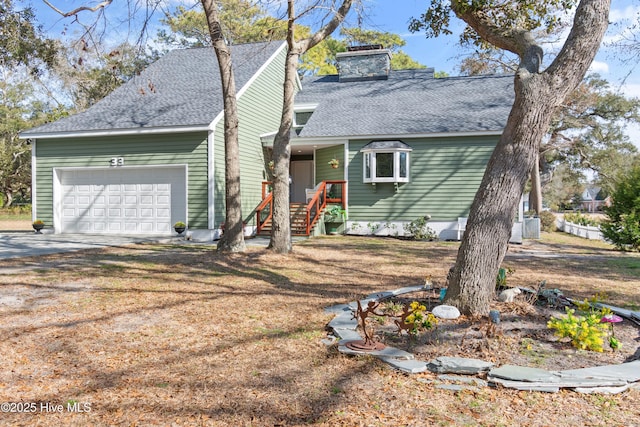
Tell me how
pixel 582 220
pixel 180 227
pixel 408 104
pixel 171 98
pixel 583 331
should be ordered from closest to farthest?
1. pixel 583 331
2. pixel 180 227
3. pixel 171 98
4. pixel 408 104
5. pixel 582 220

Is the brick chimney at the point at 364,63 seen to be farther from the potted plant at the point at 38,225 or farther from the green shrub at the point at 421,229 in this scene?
the potted plant at the point at 38,225

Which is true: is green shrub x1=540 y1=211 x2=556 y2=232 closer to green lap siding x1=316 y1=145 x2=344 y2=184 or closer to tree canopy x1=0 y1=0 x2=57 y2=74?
green lap siding x1=316 y1=145 x2=344 y2=184

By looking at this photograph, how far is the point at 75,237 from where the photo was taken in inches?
540

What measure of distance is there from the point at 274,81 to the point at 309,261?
32.8 feet

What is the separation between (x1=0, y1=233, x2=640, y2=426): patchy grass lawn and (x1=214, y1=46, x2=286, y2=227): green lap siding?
6.17 metres

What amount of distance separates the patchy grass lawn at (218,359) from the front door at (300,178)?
35.4 feet

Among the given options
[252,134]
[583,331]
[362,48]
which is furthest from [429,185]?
[583,331]

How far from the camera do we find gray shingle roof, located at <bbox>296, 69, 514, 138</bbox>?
1537cm

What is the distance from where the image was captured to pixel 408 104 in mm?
17219

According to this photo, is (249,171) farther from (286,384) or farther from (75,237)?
(286,384)

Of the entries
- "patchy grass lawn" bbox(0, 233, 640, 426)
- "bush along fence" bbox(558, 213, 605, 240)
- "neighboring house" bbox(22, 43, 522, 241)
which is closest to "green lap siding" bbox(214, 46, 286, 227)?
"neighboring house" bbox(22, 43, 522, 241)

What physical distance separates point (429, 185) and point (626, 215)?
541cm

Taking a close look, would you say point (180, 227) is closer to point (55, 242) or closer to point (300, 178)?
point (55, 242)

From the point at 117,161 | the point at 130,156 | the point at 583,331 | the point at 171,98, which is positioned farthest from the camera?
the point at 171,98
